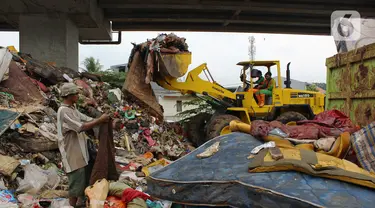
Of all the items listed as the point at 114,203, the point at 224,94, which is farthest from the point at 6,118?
the point at 224,94

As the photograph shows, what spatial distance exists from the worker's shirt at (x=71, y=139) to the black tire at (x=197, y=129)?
5.60m

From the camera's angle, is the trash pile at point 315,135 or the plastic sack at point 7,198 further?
the plastic sack at point 7,198

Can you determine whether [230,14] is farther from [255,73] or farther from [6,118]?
[6,118]

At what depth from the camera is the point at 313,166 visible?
2.23 m

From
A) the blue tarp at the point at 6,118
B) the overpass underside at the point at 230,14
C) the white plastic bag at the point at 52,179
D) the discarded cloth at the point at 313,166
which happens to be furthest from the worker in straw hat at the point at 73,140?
the overpass underside at the point at 230,14

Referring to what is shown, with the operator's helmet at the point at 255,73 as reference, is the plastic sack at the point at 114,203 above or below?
below

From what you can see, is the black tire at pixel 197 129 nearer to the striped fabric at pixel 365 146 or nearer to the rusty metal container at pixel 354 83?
the rusty metal container at pixel 354 83

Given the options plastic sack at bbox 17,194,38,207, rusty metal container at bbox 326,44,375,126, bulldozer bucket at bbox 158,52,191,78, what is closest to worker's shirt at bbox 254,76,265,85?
bulldozer bucket at bbox 158,52,191,78

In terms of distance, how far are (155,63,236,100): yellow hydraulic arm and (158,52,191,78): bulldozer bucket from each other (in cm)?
28

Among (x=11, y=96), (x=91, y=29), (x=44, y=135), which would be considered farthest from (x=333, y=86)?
(x=91, y=29)

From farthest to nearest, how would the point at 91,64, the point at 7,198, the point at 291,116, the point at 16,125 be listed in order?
1. the point at 91,64
2. the point at 291,116
3. the point at 16,125
4. the point at 7,198

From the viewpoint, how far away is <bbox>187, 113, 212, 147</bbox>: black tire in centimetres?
927

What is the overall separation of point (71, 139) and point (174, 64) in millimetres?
4625

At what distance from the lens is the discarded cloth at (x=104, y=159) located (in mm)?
3613
